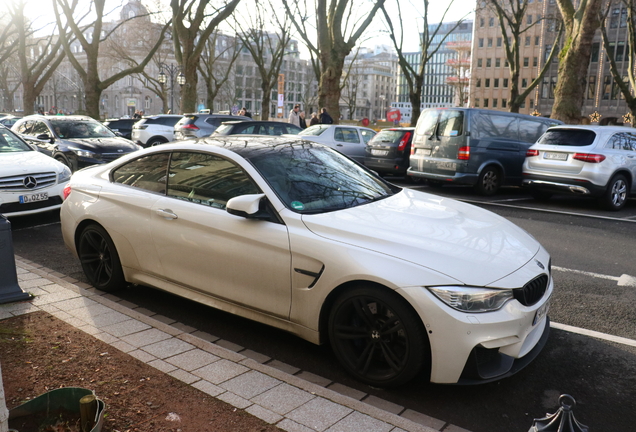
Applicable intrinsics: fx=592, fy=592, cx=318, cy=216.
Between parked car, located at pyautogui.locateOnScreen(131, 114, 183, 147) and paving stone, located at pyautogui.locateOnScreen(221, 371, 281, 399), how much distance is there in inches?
848

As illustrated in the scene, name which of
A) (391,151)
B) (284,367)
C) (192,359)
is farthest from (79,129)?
(284,367)

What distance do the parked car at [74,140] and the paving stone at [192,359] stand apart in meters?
10.9

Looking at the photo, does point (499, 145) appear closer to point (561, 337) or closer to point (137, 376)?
point (561, 337)

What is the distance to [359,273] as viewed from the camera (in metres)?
3.60

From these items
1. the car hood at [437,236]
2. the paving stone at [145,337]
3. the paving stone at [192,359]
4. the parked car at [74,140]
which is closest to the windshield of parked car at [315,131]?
the parked car at [74,140]

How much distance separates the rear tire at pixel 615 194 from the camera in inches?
438

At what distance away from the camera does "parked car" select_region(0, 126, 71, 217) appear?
8336mm

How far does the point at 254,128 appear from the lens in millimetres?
18141

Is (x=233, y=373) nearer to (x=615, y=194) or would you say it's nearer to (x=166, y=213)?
(x=166, y=213)

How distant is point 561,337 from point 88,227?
4220mm

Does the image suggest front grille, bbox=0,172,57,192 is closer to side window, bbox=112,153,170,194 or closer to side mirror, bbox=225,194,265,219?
side window, bbox=112,153,170,194

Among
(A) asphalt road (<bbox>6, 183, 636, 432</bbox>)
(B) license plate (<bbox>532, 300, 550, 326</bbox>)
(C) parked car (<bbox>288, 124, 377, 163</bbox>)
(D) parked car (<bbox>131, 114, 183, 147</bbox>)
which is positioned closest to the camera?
(A) asphalt road (<bbox>6, 183, 636, 432</bbox>)

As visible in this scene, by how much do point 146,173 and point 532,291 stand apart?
11.0 ft

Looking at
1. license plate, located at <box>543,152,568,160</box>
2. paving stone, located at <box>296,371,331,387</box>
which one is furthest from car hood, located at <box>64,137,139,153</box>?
paving stone, located at <box>296,371,331,387</box>
